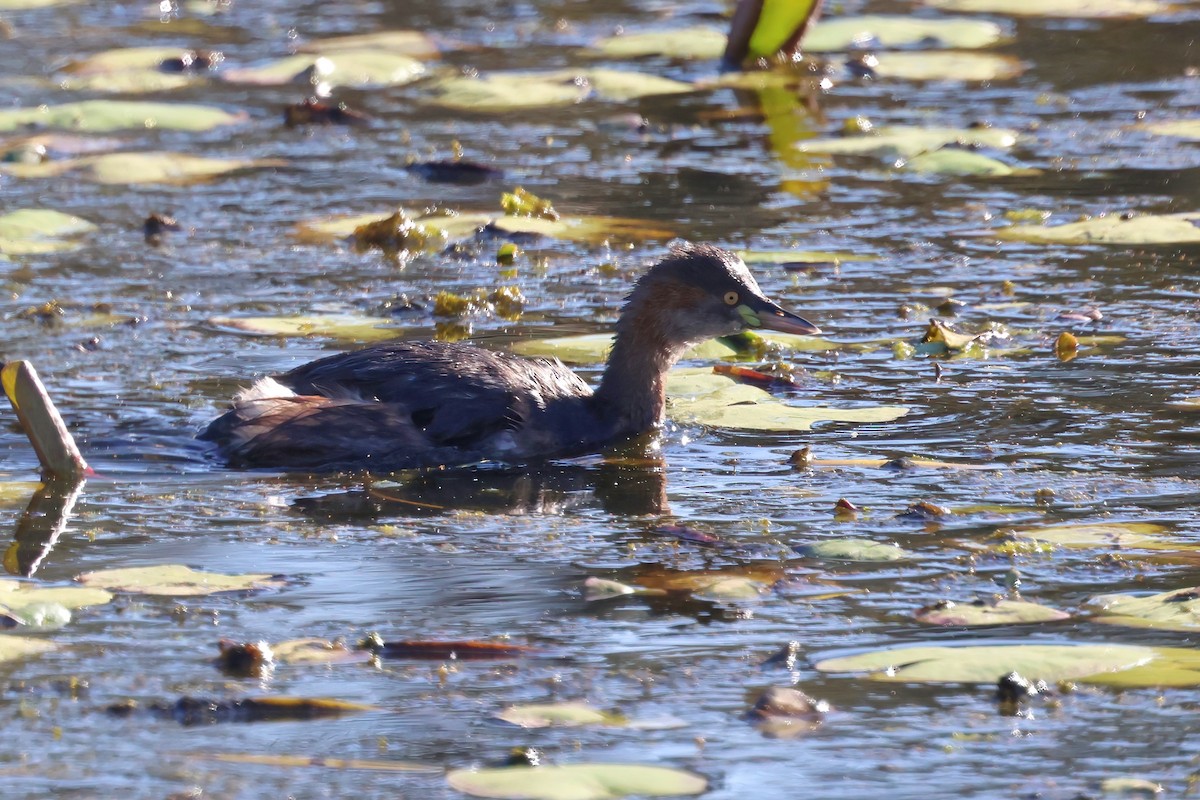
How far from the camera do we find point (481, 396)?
729 cm

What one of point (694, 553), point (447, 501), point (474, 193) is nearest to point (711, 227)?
point (474, 193)

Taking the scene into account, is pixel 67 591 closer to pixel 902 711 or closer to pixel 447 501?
pixel 447 501

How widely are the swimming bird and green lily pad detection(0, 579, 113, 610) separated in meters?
1.67

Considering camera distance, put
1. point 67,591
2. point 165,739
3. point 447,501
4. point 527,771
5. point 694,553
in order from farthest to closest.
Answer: point 447,501, point 694,553, point 67,591, point 165,739, point 527,771

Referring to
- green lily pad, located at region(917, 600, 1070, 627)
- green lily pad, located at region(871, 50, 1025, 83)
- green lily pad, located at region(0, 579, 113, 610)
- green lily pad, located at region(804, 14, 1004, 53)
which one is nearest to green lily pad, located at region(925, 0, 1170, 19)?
green lily pad, located at region(804, 14, 1004, 53)

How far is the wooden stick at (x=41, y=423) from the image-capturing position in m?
6.66

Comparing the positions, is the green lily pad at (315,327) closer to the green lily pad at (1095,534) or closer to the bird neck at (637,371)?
the bird neck at (637,371)

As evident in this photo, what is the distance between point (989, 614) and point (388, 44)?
34.4ft

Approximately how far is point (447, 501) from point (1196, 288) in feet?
13.0

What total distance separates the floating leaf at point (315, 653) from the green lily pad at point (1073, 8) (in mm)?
11836

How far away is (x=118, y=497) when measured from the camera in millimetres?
6695

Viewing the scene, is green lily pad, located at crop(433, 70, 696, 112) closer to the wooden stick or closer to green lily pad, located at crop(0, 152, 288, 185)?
green lily pad, located at crop(0, 152, 288, 185)

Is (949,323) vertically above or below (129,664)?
above

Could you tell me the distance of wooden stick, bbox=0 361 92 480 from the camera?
6656 mm
